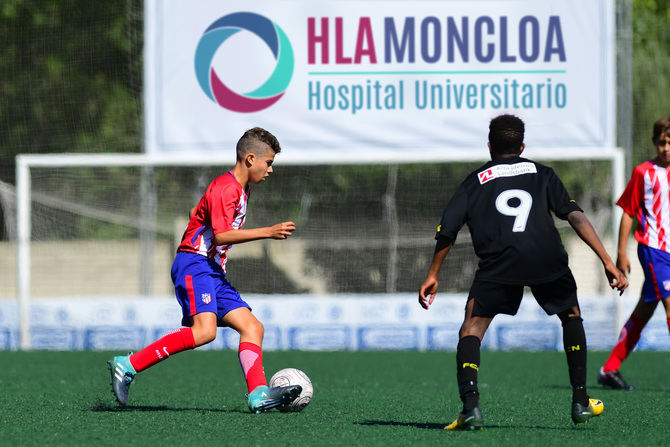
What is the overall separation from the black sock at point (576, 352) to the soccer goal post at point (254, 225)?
7753mm

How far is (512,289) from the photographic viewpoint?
4961mm

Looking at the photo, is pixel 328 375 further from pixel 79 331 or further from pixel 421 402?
pixel 79 331

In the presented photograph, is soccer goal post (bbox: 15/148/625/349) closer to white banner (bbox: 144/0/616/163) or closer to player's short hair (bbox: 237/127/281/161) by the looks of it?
white banner (bbox: 144/0/616/163)

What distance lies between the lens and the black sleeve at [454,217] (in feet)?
16.2

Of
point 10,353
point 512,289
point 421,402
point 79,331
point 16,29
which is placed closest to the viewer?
point 512,289

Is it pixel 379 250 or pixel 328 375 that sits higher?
pixel 379 250

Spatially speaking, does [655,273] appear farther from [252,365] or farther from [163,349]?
[163,349]

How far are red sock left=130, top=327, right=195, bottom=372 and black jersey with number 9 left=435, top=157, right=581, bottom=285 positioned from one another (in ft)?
5.36

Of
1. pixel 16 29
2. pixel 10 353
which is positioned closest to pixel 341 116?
pixel 10 353

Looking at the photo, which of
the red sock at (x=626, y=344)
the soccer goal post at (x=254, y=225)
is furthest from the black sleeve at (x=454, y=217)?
the soccer goal post at (x=254, y=225)

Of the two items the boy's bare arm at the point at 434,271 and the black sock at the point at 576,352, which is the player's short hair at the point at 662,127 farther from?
the boy's bare arm at the point at 434,271

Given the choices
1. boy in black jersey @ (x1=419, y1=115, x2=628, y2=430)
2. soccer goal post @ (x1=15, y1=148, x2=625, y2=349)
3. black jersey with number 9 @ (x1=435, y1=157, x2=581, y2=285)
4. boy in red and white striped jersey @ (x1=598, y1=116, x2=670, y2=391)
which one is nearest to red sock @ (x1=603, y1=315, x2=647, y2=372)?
boy in red and white striped jersey @ (x1=598, y1=116, x2=670, y2=391)

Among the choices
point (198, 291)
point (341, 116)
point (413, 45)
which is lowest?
point (198, 291)

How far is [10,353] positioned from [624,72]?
7.62 m
